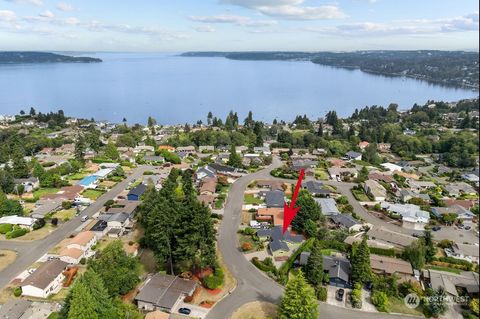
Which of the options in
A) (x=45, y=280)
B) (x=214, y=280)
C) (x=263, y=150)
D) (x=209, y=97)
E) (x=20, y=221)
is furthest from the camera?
(x=209, y=97)

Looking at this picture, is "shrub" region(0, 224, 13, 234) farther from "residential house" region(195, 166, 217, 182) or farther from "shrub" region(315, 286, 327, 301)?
"shrub" region(315, 286, 327, 301)

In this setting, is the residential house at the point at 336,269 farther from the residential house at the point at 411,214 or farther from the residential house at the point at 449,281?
the residential house at the point at 411,214

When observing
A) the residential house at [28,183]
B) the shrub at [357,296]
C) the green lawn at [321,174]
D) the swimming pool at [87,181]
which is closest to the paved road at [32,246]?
the swimming pool at [87,181]

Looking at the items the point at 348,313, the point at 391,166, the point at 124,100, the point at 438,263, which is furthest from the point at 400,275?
the point at 124,100

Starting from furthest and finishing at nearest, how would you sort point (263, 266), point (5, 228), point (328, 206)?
point (328, 206)
point (5, 228)
point (263, 266)

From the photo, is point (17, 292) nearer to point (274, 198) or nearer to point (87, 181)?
point (87, 181)

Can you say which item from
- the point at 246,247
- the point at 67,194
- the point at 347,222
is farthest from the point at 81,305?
the point at 67,194
